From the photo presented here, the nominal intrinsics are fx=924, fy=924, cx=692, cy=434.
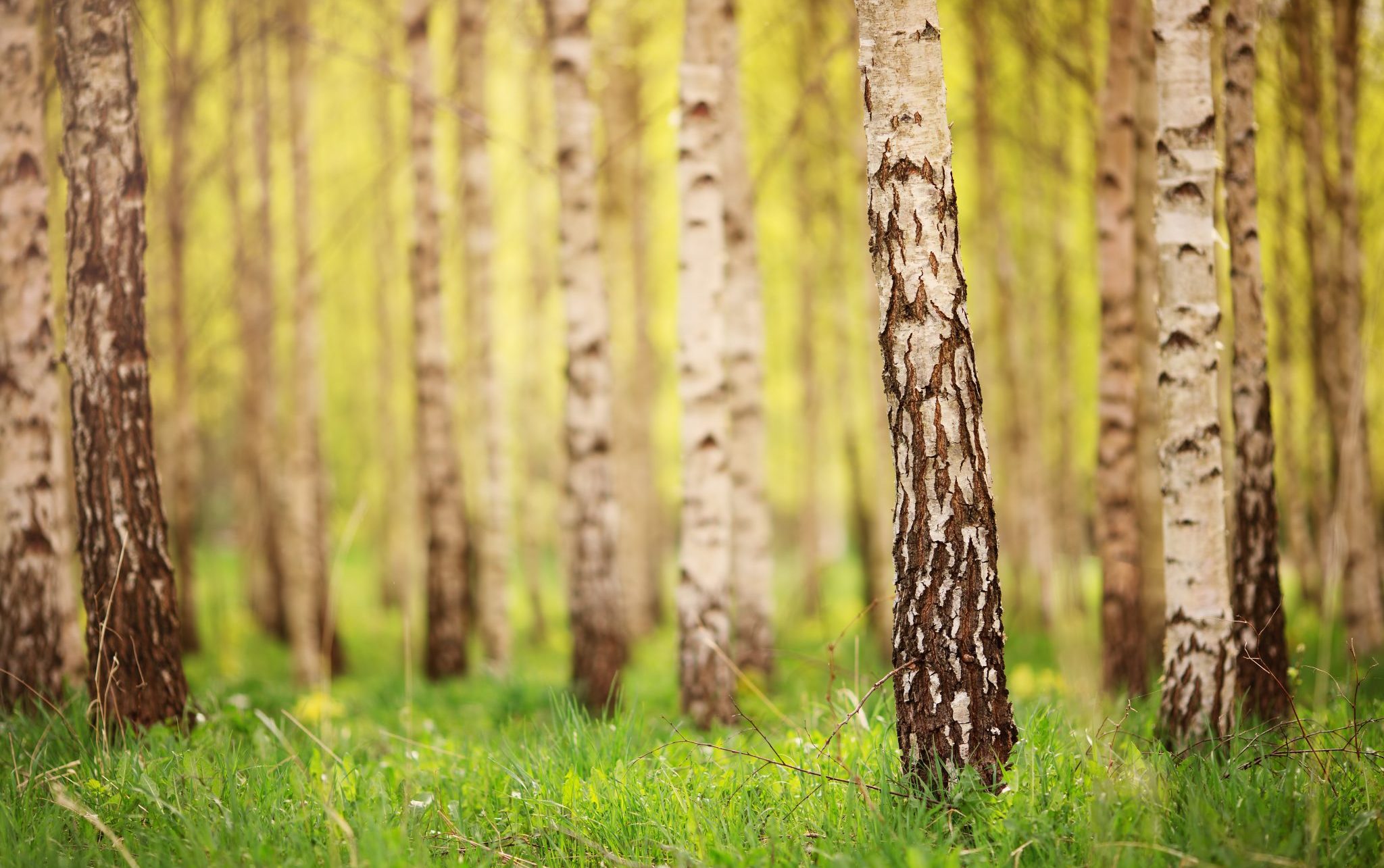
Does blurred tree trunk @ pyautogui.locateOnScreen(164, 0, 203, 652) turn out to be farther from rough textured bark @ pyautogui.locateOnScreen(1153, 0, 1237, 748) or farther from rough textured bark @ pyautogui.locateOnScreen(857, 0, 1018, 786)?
rough textured bark @ pyautogui.locateOnScreen(1153, 0, 1237, 748)

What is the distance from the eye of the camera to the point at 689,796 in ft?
10.4

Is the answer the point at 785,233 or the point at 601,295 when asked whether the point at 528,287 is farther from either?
the point at 601,295

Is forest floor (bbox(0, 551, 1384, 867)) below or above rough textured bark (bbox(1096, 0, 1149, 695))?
below

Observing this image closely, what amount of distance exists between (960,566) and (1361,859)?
1300 mm

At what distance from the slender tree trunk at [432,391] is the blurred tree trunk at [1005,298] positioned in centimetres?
505

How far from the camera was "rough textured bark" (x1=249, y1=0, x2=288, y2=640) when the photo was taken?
9203 mm

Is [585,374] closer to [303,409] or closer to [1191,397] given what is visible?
[1191,397]

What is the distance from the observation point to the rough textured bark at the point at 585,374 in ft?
19.4

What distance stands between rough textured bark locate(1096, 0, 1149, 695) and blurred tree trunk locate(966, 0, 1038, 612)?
9.25 feet

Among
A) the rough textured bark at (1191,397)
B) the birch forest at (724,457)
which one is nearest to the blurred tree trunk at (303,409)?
the birch forest at (724,457)

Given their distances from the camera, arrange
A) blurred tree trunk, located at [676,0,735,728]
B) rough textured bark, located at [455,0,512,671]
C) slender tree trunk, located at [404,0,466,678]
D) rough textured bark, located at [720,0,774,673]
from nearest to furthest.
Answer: blurred tree trunk, located at [676,0,735,728] < rough textured bark, located at [720,0,774,673] < slender tree trunk, located at [404,0,466,678] < rough textured bark, located at [455,0,512,671]

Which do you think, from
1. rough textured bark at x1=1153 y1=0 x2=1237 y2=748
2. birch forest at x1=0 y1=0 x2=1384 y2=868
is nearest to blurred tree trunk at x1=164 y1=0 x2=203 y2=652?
birch forest at x1=0 y1=0 x2=1384 y2=868

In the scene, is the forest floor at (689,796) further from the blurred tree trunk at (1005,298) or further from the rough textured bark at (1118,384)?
the blurred tree trunk at (1005,298)

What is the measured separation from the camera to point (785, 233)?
15070 millimetres
